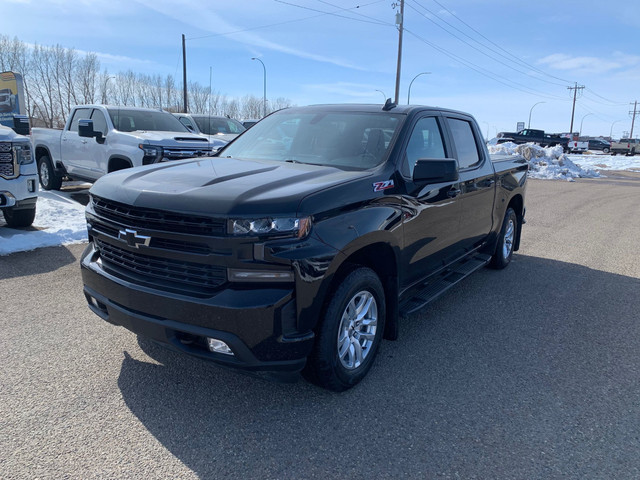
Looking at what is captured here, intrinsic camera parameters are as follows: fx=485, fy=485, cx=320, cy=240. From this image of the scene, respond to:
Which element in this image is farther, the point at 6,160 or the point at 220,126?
the point at 220,126

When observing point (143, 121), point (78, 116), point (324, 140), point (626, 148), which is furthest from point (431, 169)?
point (626, 148)

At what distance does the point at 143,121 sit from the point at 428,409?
8883 millimetres

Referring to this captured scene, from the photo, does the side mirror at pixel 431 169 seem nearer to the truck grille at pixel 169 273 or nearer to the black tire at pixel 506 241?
the truck grille at pixel 169 273

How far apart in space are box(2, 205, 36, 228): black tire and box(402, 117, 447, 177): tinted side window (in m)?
5.91

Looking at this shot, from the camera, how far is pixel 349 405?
3.09 metres

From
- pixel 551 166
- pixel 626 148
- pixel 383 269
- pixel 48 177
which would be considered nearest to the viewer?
pixel 383 269

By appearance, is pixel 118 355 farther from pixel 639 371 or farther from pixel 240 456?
pixel 639 371

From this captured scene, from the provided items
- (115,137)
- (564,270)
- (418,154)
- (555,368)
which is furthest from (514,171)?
(115,137)

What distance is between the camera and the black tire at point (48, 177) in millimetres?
10984

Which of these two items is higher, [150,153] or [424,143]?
[424,143]

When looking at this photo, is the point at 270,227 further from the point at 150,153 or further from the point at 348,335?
the point at 150,153

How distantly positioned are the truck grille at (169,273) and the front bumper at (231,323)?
50 mm

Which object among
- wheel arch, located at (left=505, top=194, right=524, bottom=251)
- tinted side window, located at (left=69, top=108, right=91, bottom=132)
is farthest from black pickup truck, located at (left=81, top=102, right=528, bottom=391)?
tinted side window, located at (left=69, top=108, right=91, bottom=132)

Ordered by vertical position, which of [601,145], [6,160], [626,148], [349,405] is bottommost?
[349,405]
